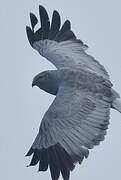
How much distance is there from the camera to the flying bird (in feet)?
43.9

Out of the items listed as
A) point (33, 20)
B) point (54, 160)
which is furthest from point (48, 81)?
point (33, 20)

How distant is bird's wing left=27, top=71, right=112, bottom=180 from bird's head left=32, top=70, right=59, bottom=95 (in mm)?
527

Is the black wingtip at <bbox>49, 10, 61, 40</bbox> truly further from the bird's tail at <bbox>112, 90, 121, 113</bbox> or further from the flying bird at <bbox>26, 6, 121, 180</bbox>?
the bird's tail at <bbox>112, 90, 121, 113</bbox>

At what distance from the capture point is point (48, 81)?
1492cm

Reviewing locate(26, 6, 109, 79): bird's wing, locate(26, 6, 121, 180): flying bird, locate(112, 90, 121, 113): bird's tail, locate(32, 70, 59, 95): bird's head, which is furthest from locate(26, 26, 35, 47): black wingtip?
locate(112, 90, 121, 113): bird's tail

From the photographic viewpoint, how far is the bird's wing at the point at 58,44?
52.2 feet

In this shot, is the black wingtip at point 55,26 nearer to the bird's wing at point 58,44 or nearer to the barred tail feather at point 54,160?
the bird's wing at point 58,44

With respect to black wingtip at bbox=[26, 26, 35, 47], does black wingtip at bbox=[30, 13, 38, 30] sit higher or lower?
higher

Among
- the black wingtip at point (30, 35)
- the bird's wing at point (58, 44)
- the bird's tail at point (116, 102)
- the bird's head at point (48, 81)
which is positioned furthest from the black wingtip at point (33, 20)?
the bird's tail at point (116, 102)

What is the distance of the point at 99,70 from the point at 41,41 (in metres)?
1.89

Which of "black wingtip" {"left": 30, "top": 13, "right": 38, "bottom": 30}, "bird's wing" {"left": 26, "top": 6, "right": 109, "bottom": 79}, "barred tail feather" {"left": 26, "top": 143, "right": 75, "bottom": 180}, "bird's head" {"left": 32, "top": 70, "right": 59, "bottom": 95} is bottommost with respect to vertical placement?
"barred tail feather" {"left": 26, "top": 143, "right": 75, "bottom": 180}

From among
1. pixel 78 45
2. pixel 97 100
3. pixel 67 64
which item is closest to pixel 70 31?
pixel 78 45

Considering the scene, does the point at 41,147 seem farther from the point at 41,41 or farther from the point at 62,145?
the point at 41,41

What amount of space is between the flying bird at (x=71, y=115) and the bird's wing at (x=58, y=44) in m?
0.08
